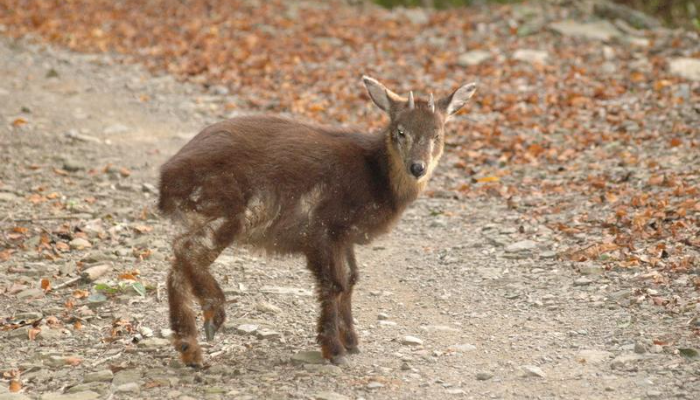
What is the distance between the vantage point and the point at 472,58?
16922mm

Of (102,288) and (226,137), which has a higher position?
(226,137)

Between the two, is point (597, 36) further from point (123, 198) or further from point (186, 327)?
point (186, 327)

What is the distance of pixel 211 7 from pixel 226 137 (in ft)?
49.8

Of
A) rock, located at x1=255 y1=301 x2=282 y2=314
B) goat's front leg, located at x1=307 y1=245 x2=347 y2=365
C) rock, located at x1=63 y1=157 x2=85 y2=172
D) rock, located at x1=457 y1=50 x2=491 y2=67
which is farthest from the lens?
rock, located at x1=457 y1=50 x2=491 y2=67

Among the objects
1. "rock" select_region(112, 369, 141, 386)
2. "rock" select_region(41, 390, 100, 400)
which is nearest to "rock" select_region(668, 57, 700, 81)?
"rock" select_region(112, 369, 141, 386)

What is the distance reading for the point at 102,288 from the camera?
766 centimetres

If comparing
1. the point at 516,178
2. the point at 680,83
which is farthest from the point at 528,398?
the point at 680,83

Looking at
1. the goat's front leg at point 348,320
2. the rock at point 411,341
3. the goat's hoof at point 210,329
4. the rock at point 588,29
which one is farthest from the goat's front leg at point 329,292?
the rock at point 588,29

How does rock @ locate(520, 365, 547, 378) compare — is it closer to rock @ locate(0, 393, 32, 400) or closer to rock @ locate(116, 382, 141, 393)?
rock @ locate(116, 382, 141, 393)

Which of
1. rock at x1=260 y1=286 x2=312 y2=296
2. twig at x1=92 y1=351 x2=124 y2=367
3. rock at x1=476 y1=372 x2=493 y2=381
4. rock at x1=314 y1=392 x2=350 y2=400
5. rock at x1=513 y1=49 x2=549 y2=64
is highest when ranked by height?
rock at x1=513 y1=49 x2=549 y2=64

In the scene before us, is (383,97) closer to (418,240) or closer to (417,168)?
(417,168)

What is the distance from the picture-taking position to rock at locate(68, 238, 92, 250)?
28.5 feet

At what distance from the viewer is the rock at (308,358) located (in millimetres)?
6559

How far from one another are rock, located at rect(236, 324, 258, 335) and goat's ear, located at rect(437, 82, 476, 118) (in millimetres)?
2463
